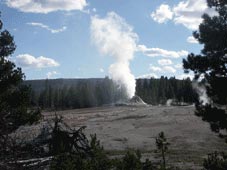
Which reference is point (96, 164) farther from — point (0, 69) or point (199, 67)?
point (0, 69)

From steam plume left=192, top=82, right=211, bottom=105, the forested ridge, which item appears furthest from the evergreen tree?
the forested ridge

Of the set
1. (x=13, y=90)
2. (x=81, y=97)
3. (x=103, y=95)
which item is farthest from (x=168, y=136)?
(x=103, y=95)

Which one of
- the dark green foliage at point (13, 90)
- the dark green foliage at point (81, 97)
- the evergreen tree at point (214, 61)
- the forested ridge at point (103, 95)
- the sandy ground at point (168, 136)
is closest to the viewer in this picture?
the evergreen tree at point (214, 61)

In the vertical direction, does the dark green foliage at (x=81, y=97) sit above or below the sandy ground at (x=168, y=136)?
above

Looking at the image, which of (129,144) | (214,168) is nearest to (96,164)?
(214,168)

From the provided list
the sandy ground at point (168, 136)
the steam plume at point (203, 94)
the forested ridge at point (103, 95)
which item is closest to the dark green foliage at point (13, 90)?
the steam plume at point (203, 94)

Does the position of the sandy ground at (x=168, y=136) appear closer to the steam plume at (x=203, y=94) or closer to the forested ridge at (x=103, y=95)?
the steam plume at (x=203, y=94)

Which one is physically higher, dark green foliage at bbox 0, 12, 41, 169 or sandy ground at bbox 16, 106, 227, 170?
dark green foliage at bbox 0, 12, 41, 169

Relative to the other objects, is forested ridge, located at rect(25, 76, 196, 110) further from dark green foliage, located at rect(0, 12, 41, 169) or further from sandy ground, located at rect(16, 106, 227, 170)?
dark green foliage, located at rect(0, 12, 41, 169)

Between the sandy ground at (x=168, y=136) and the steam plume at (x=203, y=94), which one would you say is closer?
the steam plume at (x=203, y=94)

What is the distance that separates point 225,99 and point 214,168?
9.43ft

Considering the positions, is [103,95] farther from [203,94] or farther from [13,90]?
[203,94]

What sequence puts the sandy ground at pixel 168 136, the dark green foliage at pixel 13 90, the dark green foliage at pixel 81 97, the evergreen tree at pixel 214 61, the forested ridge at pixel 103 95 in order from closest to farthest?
the evergreen tree at pixel 214 61, the dark green foliage at pixel 13 90, the sandy ground at pixel 168 136, the dark green foliage at pixel 81 97, the forested ridge at pixel 103 95

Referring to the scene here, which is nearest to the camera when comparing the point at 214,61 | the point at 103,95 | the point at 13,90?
the point at 214,61
